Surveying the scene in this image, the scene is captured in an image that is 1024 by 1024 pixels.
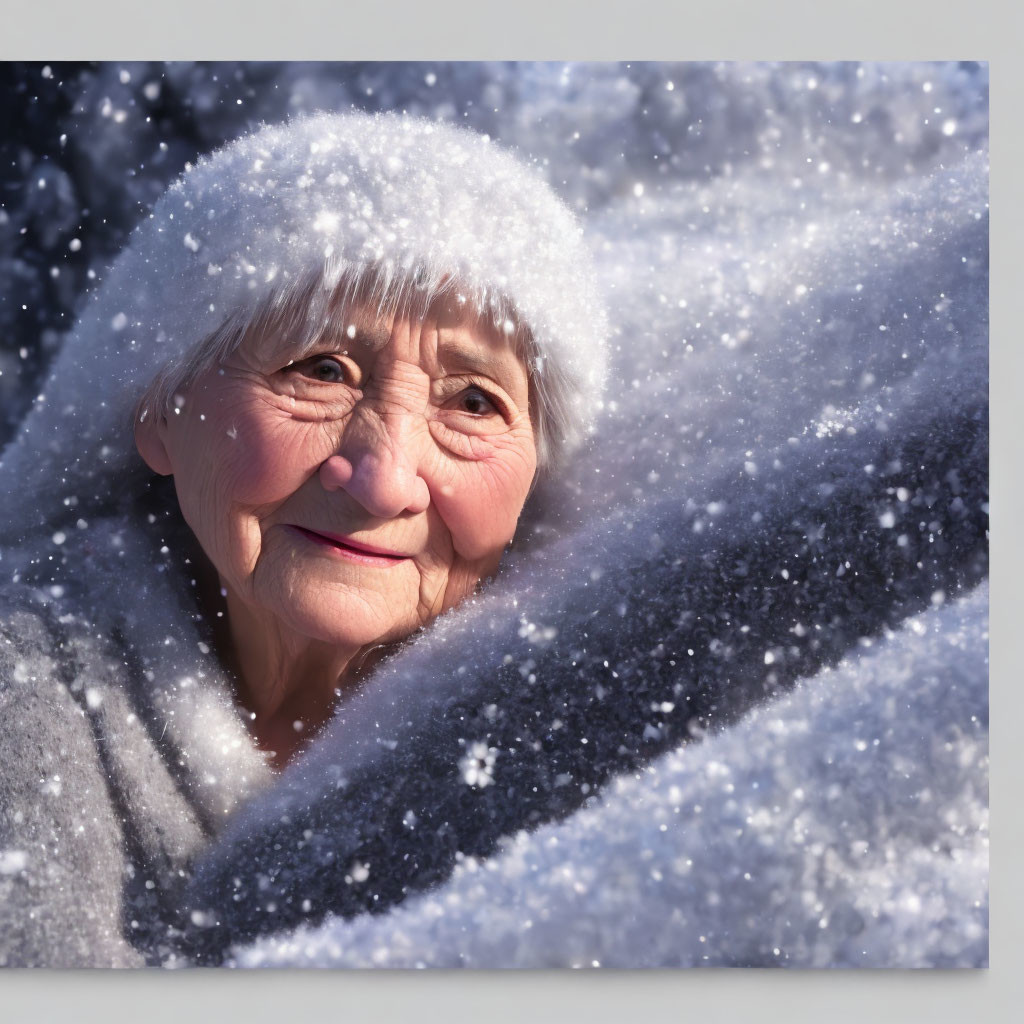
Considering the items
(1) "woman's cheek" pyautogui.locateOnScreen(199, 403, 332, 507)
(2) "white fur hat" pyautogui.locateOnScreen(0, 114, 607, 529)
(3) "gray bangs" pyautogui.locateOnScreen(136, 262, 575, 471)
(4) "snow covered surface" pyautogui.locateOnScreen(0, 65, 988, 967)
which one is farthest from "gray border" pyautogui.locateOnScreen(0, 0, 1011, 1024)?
(1) "woman's cheek" pyautogui.locateOnScreen(199, 403, 332, 507)

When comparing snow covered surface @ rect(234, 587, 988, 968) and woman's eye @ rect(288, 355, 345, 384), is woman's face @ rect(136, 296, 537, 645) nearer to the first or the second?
woman's eye @ rect(288, 355, 345, 384)

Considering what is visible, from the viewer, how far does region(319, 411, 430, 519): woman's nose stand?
1.04m

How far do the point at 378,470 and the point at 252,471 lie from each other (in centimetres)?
14

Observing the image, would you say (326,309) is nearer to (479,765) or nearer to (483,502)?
(483,502)

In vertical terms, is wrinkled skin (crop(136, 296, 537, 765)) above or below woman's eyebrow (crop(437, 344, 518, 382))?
below

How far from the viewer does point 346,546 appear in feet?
3.49

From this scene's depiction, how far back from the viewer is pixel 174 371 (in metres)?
1.07

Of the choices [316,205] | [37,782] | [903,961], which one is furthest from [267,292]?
[903,961]

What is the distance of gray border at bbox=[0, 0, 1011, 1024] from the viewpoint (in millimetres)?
1099

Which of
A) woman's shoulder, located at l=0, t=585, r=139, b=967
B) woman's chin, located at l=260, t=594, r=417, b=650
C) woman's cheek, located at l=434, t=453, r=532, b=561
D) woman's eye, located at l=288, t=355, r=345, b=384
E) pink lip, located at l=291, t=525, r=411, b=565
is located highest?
woman's eye, located at l=288, t=355, r=345, b=384

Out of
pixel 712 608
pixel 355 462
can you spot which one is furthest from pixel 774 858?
pixel 355 462
